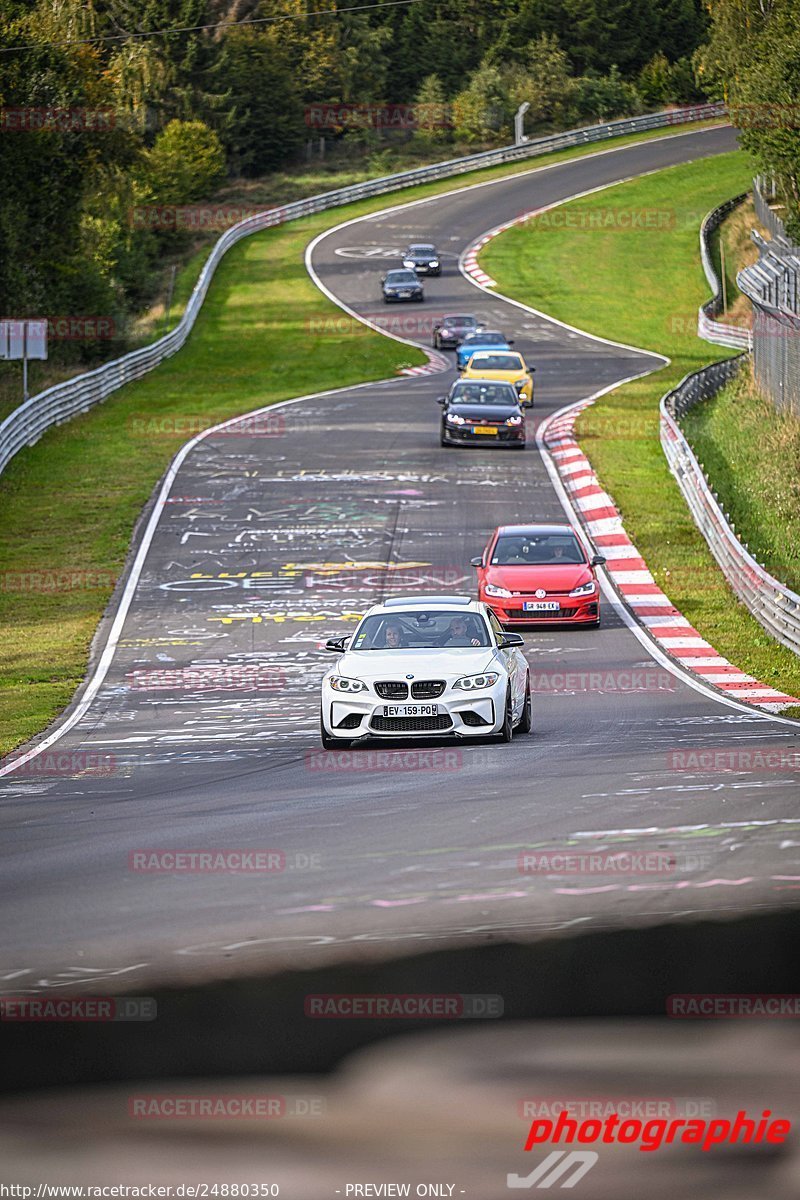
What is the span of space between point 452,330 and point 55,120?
14.4 meters

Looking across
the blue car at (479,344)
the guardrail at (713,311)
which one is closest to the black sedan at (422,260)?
the guardrail at (713,311)

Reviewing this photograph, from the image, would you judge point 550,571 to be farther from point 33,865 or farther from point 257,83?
point 257,83

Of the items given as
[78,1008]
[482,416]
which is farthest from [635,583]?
[78,1008]

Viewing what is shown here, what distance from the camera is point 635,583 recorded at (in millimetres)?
28078

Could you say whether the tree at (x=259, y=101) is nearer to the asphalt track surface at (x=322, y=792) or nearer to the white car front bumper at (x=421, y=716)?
the asphalt track surface at (x=322, y=792)

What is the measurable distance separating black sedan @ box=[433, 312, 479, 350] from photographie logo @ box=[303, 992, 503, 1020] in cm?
4894

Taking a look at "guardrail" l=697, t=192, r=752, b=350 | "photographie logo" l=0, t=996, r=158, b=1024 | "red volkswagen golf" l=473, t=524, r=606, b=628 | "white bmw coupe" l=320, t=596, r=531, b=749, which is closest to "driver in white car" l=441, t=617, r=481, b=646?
"white bmw coupe" l=320, t=596, r=531, b=749

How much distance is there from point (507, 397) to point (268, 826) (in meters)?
29.3

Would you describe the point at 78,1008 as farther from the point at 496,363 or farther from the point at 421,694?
the point at 496,363

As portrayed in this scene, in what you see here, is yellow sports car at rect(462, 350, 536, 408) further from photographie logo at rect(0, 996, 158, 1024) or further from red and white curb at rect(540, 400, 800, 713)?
photographie logo at rect(0, 996, 158, 1024)

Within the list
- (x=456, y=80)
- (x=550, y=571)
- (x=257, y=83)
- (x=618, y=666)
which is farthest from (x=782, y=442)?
(x=456, y=80)

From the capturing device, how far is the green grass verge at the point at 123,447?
2380 centimetres

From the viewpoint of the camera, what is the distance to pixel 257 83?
3792 inches

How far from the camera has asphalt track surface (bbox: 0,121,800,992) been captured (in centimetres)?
852
